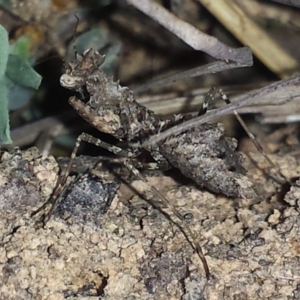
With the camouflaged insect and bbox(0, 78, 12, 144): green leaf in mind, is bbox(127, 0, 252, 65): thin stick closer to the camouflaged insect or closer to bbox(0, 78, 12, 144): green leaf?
the camouflaged insect

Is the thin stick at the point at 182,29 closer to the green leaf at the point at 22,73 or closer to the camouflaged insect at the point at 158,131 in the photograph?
the camouflaged insect at the point at 158,131

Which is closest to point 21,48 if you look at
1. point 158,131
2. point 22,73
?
point 22,73

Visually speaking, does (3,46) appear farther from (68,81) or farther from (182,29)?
(182,29)

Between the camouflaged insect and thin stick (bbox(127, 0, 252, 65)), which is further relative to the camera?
the camouflaged insect

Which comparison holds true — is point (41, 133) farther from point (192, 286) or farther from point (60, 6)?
point (192, 286)

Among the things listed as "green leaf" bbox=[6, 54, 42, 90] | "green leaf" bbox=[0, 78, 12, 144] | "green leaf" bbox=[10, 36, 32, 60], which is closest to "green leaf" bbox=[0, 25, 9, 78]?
"green leaf" bbox=[0, 78, 12, 144]

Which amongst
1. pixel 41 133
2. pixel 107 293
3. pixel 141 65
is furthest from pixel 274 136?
pixel 107 293

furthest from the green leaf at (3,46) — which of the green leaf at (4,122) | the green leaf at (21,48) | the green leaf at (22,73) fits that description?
the green leaf at (21,48)

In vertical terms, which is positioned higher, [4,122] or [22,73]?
[22,73]
